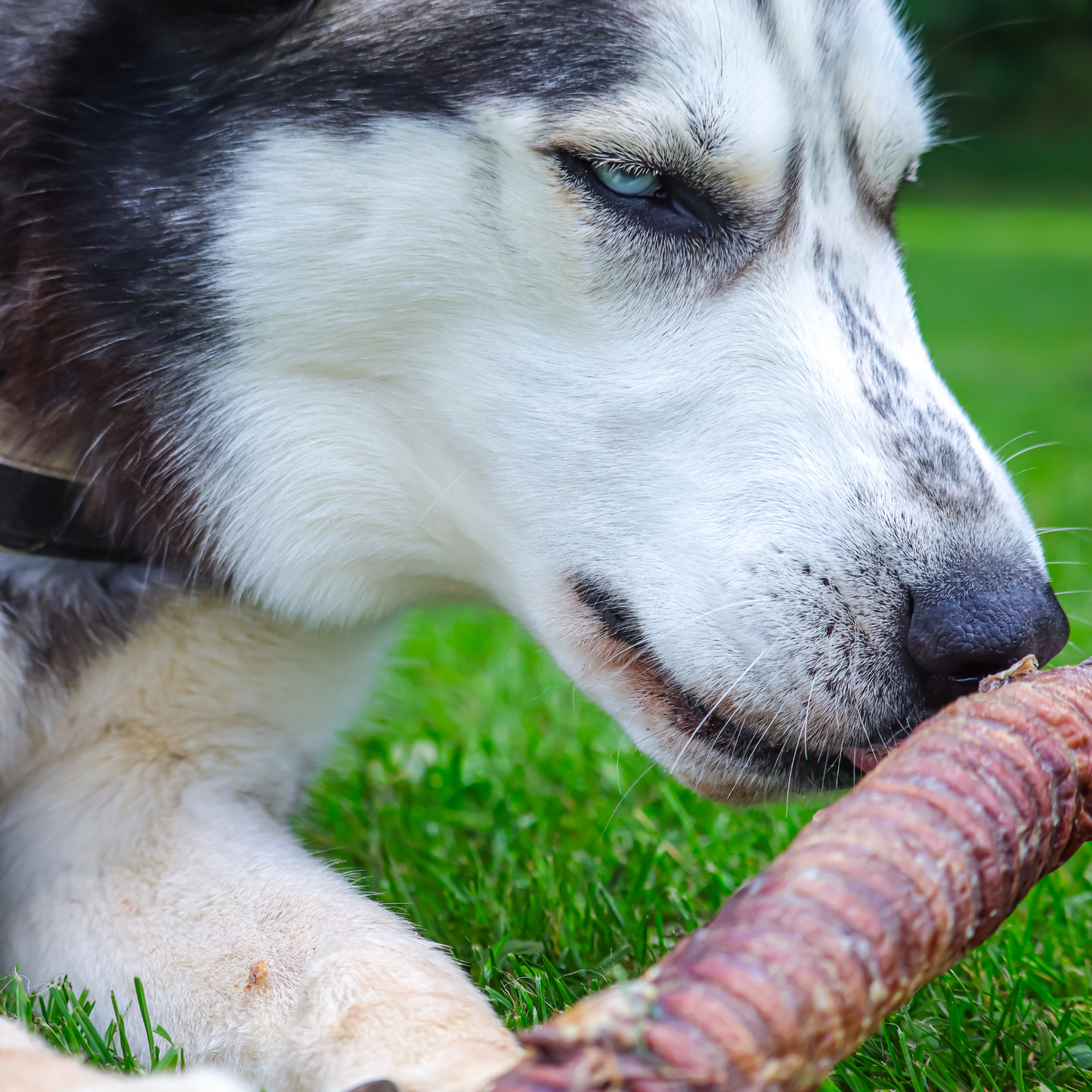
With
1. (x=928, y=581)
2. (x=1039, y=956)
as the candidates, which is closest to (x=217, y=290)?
(x=928, y=581)

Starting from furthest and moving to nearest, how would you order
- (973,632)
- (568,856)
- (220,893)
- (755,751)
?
1. (568,856)
2. (220,893)
3. (755,751)
4. (973,632)

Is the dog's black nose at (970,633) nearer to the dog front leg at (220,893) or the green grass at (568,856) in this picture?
the green grass at (568,856)

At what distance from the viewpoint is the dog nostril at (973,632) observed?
1.54 m

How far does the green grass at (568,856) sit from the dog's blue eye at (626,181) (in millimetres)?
804

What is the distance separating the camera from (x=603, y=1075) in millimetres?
962

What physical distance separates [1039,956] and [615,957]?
0.64 meters

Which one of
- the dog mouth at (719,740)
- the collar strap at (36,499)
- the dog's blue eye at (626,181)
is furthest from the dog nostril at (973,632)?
the collar strap at (36,499)

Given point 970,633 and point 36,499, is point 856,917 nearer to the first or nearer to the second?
point 970,633

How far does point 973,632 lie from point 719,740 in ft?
1.17

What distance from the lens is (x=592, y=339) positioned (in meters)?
1.75

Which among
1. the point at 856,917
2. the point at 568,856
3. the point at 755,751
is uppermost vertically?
the point at 856,917

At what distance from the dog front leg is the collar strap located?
0.21 meters

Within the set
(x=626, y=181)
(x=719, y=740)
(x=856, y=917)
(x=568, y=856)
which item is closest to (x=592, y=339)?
(x=626, y=181)

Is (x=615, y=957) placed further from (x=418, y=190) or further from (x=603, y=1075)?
(x=418, y=190)
